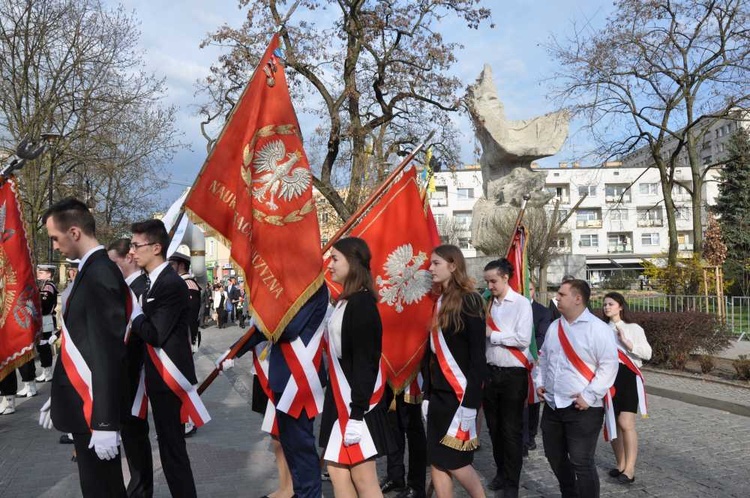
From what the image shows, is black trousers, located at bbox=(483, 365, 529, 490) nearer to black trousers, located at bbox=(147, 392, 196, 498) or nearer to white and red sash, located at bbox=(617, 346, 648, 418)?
white and red sash, located at bbox=(617, 346, 648, 418)

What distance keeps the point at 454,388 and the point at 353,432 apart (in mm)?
819

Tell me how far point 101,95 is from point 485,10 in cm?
1235

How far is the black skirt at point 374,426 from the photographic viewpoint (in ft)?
13.6

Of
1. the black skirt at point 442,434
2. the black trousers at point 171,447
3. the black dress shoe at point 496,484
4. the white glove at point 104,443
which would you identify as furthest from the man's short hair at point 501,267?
the white glove at point 104,443

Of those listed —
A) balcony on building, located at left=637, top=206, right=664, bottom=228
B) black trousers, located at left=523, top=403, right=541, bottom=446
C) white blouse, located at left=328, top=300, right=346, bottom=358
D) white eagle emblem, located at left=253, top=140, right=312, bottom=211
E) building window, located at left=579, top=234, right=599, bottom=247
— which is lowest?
black trousers, located at left=523, top=403, right=541, bottom=446

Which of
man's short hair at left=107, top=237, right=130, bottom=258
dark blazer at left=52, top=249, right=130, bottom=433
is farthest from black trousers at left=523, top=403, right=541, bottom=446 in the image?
dark blazer at left=52, top=249, right=130, bottom=433

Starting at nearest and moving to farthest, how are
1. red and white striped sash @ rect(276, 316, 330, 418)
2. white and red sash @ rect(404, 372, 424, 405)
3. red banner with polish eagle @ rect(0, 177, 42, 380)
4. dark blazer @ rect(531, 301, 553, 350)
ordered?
red and white striped sash @ rect(276, 316, 330, 418), white and red sash @ rect(404, 372, 424, 405), red banner with polish eagle @ rect(0, 177, 42, 380), dark blazer @ rect(531, 301, 553, 350)

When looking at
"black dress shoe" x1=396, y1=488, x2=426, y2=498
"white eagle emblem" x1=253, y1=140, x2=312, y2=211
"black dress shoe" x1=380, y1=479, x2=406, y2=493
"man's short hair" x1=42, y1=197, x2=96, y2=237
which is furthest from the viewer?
"black dress shoe" x1=380, y1=479, x2=406, y2=493

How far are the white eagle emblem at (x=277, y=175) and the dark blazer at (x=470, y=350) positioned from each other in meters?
1.48

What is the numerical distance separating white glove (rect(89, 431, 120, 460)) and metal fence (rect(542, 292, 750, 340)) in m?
14.2

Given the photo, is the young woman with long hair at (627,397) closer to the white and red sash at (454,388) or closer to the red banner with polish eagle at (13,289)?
the white and red sash at (454,388)

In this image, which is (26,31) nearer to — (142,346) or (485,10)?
(485,10)

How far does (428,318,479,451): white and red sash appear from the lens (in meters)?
4.30

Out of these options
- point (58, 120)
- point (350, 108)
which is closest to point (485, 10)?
point (350, 108)
